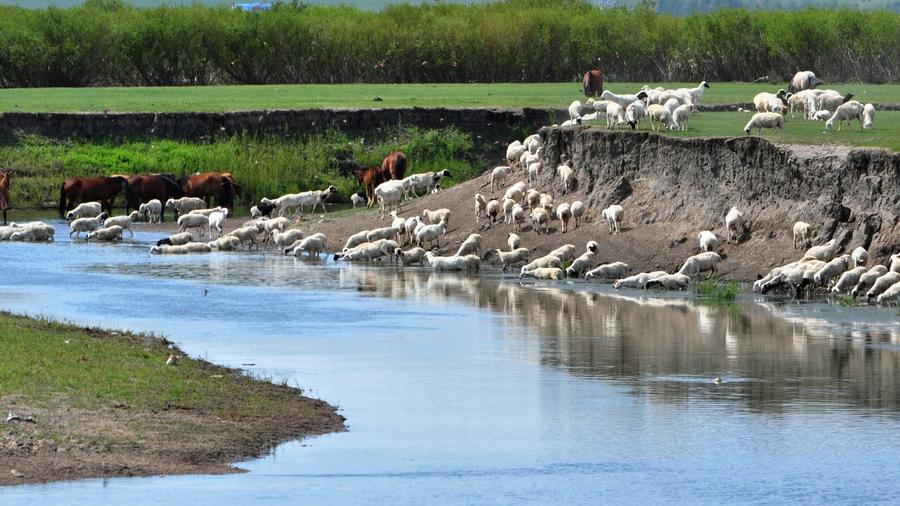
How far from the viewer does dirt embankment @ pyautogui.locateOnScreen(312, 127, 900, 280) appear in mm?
28969

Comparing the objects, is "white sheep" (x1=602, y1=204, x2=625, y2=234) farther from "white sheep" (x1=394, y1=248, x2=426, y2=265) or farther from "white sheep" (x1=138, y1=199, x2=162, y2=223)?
"white sheep" (x1=138, y1=199, x2=162, y2=223)

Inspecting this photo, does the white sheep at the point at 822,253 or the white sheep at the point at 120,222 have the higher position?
the white sheep at the point at 822,253

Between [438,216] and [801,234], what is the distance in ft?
→ 28.7

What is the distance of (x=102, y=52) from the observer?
67875 millimetres

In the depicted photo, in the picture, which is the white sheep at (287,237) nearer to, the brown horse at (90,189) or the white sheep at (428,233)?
the white sheep at (428,233)

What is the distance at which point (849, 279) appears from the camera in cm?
2688

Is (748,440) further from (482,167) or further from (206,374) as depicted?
(482,167)

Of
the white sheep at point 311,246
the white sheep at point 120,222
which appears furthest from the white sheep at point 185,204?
the white sheep at point 311,246

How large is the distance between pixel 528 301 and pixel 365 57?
147 feet

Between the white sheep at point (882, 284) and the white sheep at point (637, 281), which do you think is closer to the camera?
the white sheep at point (882, 284)

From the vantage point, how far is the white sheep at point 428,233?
112 ft

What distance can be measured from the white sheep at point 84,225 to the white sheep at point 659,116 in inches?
505

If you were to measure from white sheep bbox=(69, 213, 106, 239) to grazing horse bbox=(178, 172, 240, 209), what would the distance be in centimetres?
549

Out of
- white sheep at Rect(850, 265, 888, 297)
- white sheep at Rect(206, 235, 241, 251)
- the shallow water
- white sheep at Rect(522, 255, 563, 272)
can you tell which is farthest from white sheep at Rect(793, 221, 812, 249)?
white sheep at Rect(206, 235, 241, 251)
